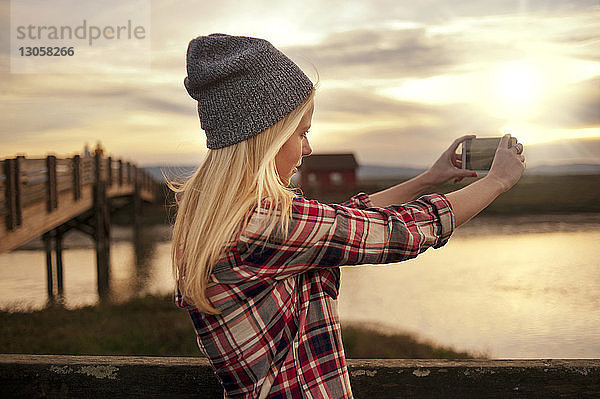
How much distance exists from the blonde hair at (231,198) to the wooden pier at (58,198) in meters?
9.30

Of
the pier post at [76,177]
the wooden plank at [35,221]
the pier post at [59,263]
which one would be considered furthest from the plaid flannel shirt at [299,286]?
the pier post at [59,263]

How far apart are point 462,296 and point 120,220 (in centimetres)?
2139

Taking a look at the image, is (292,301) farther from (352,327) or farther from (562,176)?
(562,176)

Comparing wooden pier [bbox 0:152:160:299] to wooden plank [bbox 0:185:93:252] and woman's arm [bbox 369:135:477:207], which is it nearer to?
wooden plank [bbox 0:185:93:252]

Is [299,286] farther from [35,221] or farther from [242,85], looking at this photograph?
[35,221]

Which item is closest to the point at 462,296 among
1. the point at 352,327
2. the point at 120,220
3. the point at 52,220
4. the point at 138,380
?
the point at 352,327

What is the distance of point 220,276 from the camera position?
1.54 metres

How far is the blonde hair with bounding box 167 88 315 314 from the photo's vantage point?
1.48m

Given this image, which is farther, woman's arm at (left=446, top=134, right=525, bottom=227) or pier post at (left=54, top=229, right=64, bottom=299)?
pier post at (left=54, top=229, right=64, bottom=299)

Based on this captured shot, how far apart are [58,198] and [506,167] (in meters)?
13.3

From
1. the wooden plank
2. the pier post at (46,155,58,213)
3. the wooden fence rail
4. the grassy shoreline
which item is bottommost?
the grassy shoreline

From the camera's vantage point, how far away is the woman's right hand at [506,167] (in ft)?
5.34

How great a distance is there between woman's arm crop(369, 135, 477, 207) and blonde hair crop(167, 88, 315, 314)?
0.52 m

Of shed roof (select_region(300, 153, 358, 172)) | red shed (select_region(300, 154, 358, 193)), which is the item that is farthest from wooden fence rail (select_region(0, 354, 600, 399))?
shed roof (select_region(300, 153, 358, 172))
